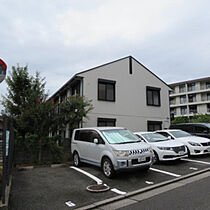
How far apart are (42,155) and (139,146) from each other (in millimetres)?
5528

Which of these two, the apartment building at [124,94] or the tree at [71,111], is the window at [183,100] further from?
the tree at [71,111]

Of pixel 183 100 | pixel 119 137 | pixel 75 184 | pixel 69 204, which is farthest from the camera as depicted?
pixel 183 100

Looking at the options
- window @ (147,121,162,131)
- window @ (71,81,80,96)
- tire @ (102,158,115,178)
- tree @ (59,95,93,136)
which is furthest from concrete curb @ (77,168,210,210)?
window @ (71,81,80,96)

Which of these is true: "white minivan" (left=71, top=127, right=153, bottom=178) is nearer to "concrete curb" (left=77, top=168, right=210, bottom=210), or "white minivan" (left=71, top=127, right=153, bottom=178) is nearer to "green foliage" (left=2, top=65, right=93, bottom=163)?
"concrete curb" (left=77, top=168, right=210, bottom=210)

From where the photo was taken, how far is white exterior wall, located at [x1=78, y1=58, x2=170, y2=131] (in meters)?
14.0

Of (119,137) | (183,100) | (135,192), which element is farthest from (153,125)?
(183,100)

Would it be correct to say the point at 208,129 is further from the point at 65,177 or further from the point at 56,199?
the point at 56,199

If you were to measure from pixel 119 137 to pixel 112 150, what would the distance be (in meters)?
0.95

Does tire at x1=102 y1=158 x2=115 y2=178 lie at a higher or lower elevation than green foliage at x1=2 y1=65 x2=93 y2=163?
lower

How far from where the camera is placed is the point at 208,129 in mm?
11977

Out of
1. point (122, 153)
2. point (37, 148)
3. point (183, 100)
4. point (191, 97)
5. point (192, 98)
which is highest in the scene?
point (191, 97)

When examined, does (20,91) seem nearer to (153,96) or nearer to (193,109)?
(153,96)

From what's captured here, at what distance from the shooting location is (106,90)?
14.8m

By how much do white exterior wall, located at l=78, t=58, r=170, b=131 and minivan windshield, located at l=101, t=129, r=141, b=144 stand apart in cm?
566
